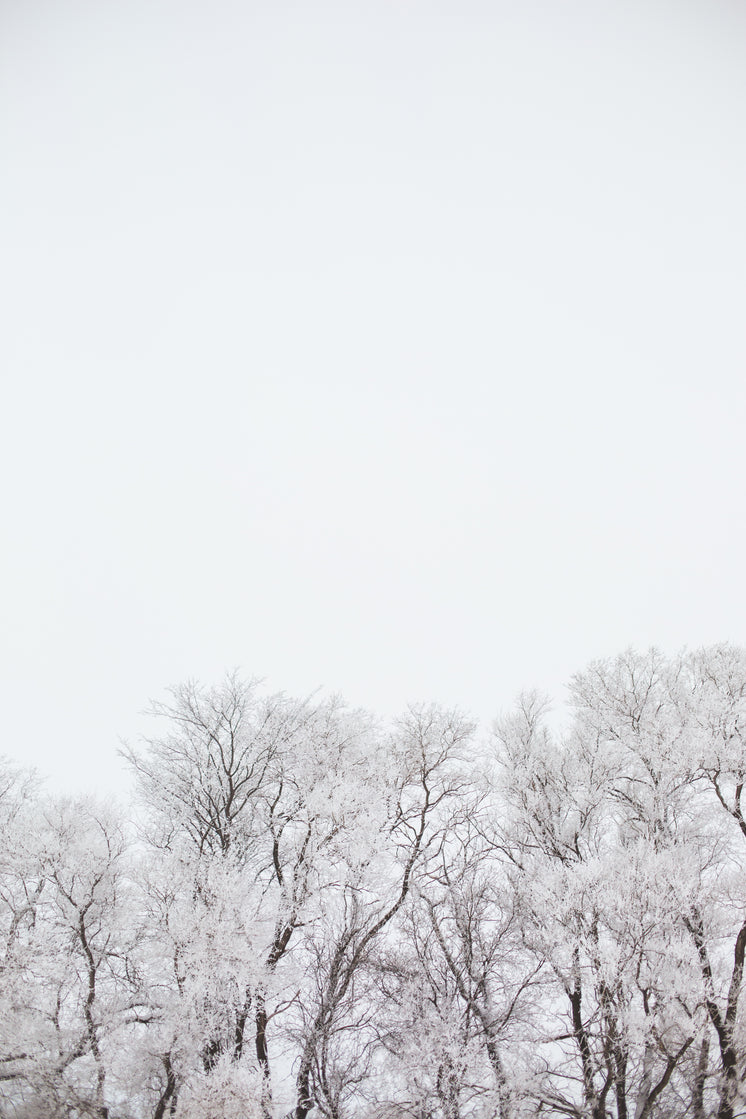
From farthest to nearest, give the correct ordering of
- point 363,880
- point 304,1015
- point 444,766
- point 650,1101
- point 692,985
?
point 444,766 < point 363,880 < point 304,1015 < point 692,985 < point 650,1101

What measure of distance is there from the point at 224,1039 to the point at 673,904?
9859 mm

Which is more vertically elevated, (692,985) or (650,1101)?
(692,985)

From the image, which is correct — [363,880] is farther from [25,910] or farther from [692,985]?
[25,910]

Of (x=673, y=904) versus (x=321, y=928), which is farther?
(x=321, y=928)

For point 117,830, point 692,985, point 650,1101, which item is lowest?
point 650,1101

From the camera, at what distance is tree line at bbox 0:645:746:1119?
12.1 m

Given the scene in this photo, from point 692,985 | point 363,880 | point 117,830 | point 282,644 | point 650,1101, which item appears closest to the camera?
point 650,1101

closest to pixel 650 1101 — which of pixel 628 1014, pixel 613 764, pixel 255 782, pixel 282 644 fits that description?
pixel 628 1014

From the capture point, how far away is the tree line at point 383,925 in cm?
1205

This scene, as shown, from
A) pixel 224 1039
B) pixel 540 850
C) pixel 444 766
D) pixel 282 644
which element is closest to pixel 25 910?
pixel 224 1039

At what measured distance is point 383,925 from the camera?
47.7 feet

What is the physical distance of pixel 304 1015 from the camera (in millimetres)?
13164

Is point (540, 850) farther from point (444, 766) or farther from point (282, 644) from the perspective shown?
point (282, 644)

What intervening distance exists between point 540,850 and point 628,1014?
5.58 metres
